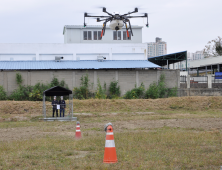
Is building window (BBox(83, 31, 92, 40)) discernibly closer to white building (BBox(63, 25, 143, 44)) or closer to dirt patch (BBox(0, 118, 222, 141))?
white building (BBox(63, 25, 143, 44))

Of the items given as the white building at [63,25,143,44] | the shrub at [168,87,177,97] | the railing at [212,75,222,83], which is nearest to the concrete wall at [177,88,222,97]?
the shrub at [168,87,177,97]

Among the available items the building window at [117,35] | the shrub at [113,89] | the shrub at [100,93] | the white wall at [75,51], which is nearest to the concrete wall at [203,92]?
the shrub at [113,89]

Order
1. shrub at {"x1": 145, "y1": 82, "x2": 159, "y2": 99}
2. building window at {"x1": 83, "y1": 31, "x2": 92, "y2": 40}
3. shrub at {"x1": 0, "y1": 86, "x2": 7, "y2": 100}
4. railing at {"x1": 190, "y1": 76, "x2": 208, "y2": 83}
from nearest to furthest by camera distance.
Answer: shrub at {"x1": 0, "y1": 86, "x2": 7, "y2": 100} < shrub at {"x1": 145, "y1": 82, "x2": 159, "y2": 99} < railing at {"x1": 190, "y1": 76, "x2": 208, "y2": 83} < building window at {"x1": 83, "y1": 31, "x2": 92, "y2": 40}

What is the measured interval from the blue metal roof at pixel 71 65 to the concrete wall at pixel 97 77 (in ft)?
2.51

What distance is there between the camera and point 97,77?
34.2m

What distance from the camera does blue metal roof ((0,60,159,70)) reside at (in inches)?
1344

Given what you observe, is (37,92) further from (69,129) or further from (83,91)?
(69,129)

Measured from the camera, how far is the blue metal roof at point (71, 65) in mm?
34125

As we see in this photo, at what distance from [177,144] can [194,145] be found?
0.56 metres

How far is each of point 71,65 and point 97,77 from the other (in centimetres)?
385

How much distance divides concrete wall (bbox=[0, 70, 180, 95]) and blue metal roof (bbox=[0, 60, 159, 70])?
764 mm

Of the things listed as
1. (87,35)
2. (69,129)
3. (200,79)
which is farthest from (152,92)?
(69,129)

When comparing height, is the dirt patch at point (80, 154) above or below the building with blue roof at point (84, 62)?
below

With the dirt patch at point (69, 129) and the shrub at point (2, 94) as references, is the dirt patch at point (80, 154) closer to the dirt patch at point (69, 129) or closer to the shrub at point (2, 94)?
the dirt patch at point (69, 129)
